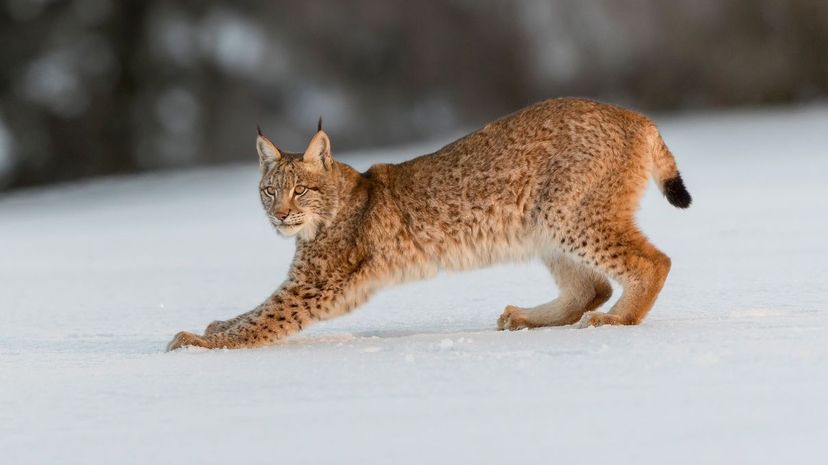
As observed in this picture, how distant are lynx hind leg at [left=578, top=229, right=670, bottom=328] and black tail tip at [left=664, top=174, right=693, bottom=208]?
0.27m

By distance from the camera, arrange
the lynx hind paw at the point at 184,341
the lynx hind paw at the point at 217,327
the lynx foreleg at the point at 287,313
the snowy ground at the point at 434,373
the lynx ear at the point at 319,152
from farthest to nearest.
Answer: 1. the lynx ear at the point at 319,152
2. the lynx hind paw at the point at 217,327
3. the lynx foreleg at the point at 287,313
4. the lynx hind paw at the point at 184,341
5. the snowy ground at the point at 434,373

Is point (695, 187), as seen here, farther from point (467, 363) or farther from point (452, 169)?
point (467, 363)

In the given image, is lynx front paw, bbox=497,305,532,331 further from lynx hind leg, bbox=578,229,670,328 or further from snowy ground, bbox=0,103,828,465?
lynx hind leg, bbox=578,229,670,328

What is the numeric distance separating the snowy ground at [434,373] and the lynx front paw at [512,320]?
73 millimetres

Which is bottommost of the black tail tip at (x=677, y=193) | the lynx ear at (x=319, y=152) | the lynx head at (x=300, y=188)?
the black tail tip at (x=677, y=193)

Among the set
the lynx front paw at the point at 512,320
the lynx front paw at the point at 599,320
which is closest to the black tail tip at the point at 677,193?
the lynx front paw at the point at 599,320

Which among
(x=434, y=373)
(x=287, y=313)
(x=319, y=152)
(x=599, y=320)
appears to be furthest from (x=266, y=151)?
(x=434, y=373)

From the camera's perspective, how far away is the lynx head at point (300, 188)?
492cm

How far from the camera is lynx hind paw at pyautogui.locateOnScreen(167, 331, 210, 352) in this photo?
4.59m

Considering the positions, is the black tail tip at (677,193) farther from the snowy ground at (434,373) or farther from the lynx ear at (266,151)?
the lynx ear at (266,151)

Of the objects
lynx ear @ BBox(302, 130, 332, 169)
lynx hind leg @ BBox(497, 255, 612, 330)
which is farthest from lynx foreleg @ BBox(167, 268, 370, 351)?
lynx hind leg @ BBox(497, 255, 612, 330)

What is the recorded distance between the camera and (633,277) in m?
4.71

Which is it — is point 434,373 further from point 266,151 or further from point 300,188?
point 266,151

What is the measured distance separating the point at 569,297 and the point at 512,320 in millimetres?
286
